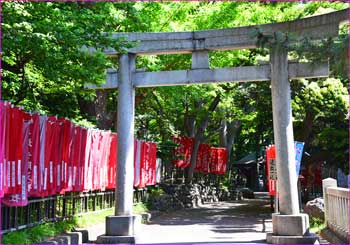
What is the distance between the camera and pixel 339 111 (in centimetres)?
1903

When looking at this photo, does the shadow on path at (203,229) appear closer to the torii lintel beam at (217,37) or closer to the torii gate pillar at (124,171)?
the torii gate pillar at (124,171)

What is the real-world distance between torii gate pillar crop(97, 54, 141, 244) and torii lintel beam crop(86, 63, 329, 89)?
0.92 ft

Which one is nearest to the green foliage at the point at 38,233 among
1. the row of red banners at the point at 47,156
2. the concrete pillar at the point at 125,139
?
the row of red banners at the point at 47,156

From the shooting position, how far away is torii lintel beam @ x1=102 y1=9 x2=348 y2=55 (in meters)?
11.0

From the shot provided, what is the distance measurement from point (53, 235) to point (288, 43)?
24.5 ft

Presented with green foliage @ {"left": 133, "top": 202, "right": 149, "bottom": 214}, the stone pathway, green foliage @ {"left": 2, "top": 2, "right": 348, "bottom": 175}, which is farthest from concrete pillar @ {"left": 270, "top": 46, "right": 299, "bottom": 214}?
green foliage @ {"left": 133, "top": 202, "right": 149, "bottom": 214}

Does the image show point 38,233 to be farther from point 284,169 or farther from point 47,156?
point 284,169

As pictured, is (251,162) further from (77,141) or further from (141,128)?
(77,141)

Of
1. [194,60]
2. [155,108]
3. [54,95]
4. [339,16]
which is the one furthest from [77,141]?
[155,108]

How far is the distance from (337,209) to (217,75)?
15.4ft

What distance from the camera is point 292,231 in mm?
10656

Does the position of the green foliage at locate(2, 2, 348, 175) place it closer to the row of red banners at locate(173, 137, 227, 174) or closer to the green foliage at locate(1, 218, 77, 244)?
the row of red banners at locate(173, 137, 227, 174)

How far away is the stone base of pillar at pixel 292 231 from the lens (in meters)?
10.4

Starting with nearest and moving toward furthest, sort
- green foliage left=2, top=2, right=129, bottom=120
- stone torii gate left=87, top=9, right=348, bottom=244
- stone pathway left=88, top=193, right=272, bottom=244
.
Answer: green foliage left=2, top=2, right=129, bottom=120
stone torii gate left=87, top=9, right=348, bottom=244
stone pathway left=88, top=193, right=272, bottom=244
